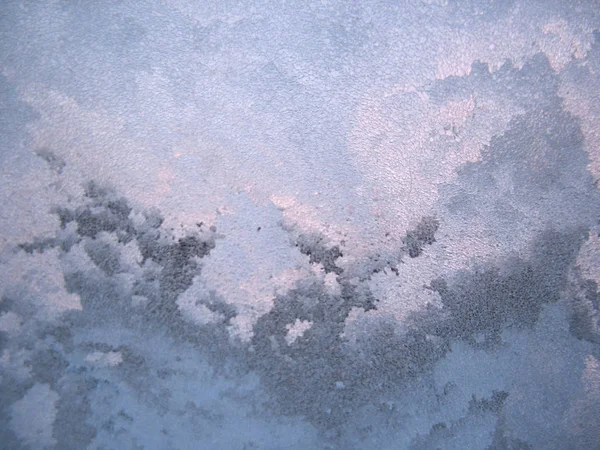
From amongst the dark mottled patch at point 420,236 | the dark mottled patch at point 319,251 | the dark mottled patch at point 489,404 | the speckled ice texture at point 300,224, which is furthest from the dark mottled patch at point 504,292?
the dark mottled patch at point 319,251

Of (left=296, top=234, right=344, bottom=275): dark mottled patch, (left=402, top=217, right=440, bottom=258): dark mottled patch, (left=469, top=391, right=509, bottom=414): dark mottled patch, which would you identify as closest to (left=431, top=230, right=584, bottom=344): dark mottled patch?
(left=402, top=217, right=440, bottom=258): dark mottled patch

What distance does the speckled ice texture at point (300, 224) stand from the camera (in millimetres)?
1901

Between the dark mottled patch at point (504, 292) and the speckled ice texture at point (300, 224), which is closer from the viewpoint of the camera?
the speckled ice texture at point (300, 224)

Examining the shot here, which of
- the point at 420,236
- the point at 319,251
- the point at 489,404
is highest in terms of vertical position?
the point at 420,236

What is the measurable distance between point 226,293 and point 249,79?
3.94 ft

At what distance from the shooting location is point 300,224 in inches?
78.7

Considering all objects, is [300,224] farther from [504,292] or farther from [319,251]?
[504,292]

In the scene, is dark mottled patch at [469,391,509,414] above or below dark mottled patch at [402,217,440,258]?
below

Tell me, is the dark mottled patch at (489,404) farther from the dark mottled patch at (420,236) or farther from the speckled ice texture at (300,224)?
the dark mottled patch at (420,236)

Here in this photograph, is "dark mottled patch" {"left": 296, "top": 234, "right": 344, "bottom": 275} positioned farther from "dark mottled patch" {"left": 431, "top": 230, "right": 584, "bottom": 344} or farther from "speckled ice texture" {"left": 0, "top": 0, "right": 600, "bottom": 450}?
"dark mottled patch" {"left": 431, "top": 230, "right": 584, "bottom": 344}

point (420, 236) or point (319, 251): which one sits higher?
point (420, 236)

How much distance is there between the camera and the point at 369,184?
2.04 m

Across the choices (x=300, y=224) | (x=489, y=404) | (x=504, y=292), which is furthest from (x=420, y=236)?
(x=489, y=404)

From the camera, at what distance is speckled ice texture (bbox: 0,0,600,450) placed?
6.24ft
